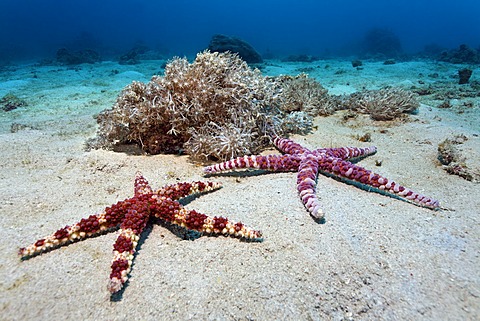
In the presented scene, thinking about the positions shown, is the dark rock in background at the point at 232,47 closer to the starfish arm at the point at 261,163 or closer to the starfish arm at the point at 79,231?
the starfish arm at the point at 261,163

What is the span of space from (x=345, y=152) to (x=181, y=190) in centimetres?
279

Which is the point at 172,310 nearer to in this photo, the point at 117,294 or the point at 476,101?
the point at 117,294

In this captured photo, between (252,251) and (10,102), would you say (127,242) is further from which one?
(10,102)

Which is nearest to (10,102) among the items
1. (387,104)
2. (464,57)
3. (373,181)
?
(373,181)

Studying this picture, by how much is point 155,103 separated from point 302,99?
4.24m

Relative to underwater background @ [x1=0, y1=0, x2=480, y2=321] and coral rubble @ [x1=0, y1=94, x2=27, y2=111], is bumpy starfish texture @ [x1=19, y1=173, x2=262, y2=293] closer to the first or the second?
underwater background @ [x1=0, y1=0, x2=480, y2=321]

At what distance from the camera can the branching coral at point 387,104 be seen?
6.90 meters

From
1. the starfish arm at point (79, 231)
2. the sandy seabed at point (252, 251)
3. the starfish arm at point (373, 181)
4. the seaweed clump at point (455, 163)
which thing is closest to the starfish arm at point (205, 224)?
the sandy seabed at point (252, 251)

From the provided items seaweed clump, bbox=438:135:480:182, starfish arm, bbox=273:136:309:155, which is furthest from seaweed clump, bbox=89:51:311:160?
seaweed clump, bbox=438:135:480:182

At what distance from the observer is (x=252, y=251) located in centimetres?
268

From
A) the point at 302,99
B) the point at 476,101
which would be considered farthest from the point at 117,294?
the point at 476,101

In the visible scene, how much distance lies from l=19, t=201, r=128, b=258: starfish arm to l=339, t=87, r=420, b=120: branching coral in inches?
266

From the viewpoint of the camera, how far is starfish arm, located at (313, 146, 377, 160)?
13.5 ft

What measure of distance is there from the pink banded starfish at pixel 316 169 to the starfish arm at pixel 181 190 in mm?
595
